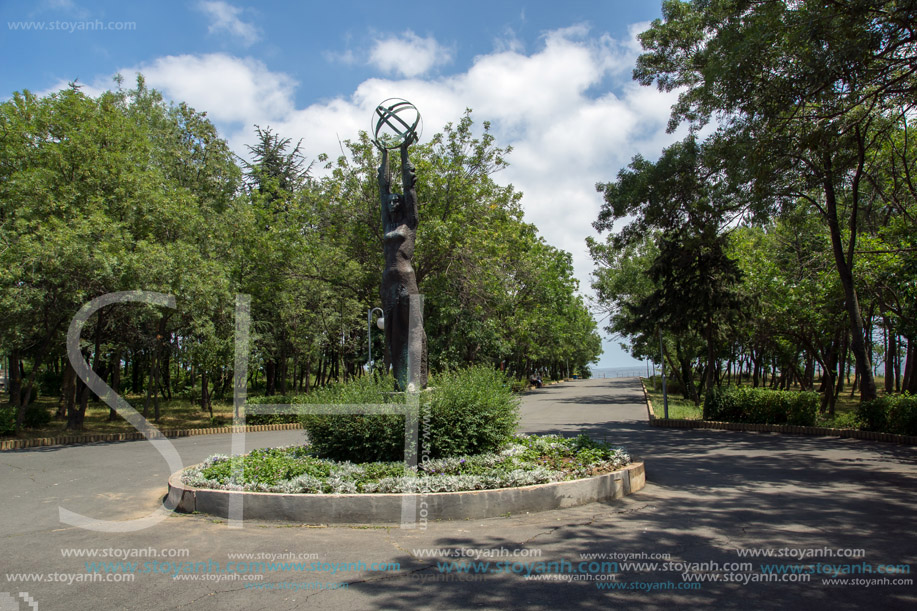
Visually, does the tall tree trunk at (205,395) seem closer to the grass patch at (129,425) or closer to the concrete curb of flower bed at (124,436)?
the grass patch at (129,425)

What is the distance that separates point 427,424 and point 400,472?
93 cm

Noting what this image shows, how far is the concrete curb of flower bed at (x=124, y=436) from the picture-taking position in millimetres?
14005

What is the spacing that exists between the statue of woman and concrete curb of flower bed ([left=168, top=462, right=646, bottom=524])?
9.63 feet

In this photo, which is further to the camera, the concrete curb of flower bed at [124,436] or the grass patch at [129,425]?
the grass patch at [129,425]

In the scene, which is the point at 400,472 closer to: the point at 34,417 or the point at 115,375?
the point at 34,417

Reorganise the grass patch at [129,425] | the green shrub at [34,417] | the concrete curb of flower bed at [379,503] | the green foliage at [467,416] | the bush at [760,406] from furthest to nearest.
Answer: the green shrub at [34,417] < the grass patch at [129,425] < the bush at [760,406] < the green foliage at [467,416] < the concrete curb of flower bed at [379,503]

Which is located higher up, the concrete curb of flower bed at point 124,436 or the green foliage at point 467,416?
the green foliage at point 467,416

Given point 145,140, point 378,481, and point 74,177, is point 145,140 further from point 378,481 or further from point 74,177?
point 378,481

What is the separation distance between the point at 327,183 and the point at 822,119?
1461 centimetres

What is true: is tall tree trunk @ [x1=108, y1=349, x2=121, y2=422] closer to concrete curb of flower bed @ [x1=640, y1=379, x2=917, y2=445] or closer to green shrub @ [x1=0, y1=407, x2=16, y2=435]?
green shrub @ [x1=0, y1=407, x2=16, y2=435]

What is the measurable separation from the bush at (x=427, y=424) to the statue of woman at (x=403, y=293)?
29.1 inches

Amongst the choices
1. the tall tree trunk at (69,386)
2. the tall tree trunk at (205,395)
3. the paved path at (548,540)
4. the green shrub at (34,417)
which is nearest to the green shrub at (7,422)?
the green shrub at (34,417)

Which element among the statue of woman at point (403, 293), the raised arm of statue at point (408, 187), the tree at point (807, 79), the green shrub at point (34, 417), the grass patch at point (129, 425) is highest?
the tree at point (807, 79)

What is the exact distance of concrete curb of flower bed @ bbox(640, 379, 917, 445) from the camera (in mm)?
12726
